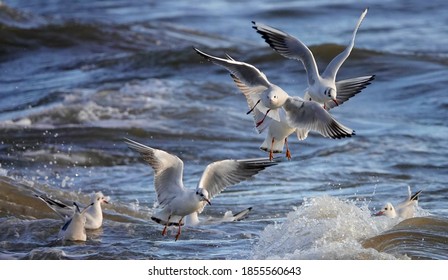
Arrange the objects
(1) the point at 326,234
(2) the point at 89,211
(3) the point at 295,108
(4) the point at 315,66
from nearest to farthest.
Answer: (1) the point at 326,234
(3) the point at 295,108
(4) the point at 315,66
(2) the point at 89,211

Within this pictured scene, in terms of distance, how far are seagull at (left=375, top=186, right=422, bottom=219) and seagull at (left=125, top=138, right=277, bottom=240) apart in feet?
4.55

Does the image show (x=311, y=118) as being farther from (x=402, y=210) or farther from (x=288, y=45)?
(x=402, y=210)

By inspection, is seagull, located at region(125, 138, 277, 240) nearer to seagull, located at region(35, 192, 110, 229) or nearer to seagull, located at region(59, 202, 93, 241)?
seagull, located at region(59, 202, 93, 241)

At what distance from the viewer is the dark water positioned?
26.2ft

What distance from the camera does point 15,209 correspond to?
913cm

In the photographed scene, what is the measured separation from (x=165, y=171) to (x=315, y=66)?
143 cm

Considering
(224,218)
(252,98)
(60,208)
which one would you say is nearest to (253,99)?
(252,98)

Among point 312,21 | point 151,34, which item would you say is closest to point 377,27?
point 312,21

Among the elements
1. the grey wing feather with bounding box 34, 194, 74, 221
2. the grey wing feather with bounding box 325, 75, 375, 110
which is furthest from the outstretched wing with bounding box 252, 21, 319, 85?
the grey wing feather with bounding box 34, 194, 74, 221

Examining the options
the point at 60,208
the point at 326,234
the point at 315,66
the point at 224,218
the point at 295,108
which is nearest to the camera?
the point at 326,234

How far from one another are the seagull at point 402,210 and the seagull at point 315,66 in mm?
1161

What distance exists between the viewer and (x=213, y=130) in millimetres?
13289

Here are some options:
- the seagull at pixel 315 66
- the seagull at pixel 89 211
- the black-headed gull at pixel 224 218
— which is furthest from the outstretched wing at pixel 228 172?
the seagull at pixel 89 211

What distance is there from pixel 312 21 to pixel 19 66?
6.95 meters
